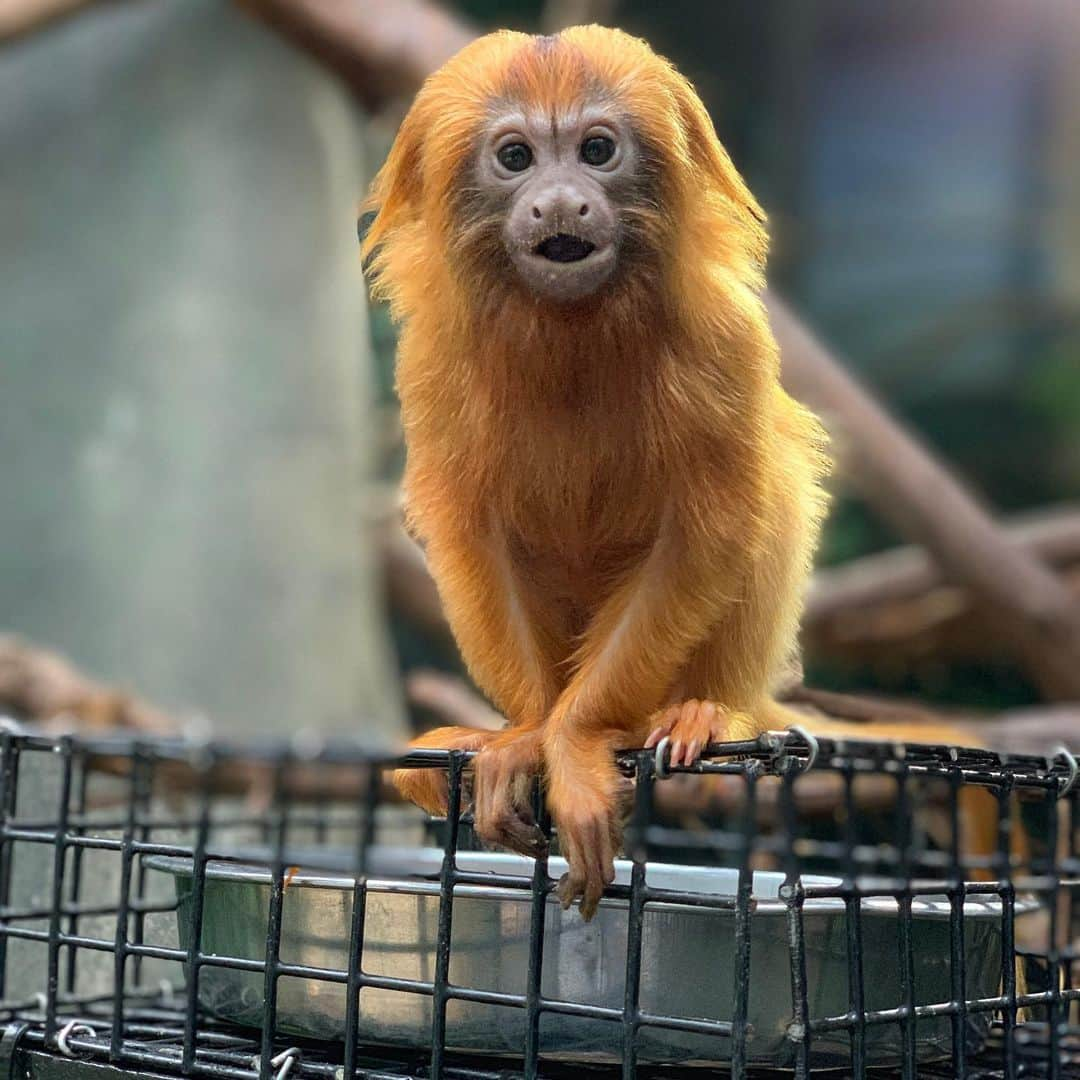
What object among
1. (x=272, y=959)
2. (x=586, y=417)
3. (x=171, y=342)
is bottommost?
(x=272, y=959)

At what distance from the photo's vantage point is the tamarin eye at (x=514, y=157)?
4.27ft

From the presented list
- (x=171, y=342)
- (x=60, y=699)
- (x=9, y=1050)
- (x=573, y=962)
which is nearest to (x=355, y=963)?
(x=573, y=962)

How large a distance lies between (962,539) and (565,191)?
91.5 inches

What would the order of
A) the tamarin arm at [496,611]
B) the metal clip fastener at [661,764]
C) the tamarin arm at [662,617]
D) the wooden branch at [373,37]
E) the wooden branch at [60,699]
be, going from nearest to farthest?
1. the metal clip fastener at [661,764]
2. the tamarin arm at [662,617]
3. the tamarin arm at [496,611]
4. the wooden branch at [373,37]
5. the wooden branch at [60,699]

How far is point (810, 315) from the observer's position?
6309mm

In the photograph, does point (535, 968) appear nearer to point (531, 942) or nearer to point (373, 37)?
point (531, 942)

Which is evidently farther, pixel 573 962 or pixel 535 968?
pixel 573 962

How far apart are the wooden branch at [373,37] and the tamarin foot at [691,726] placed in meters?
1.77

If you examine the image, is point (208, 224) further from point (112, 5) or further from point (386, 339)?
point (386, 339)

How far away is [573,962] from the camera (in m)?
1.23

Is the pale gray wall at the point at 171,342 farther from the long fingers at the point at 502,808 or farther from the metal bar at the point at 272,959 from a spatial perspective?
the metal bar at the point at 272,959

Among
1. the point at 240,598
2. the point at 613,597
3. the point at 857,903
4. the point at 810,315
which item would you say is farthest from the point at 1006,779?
the point at 810,315

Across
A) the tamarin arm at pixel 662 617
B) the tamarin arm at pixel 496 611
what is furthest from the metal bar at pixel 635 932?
the tamarin arm at pixel 496 611

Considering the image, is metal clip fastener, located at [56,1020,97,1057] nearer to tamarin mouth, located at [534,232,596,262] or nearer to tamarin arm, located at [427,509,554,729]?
tamarin arm, located at [427,509,554,729]
